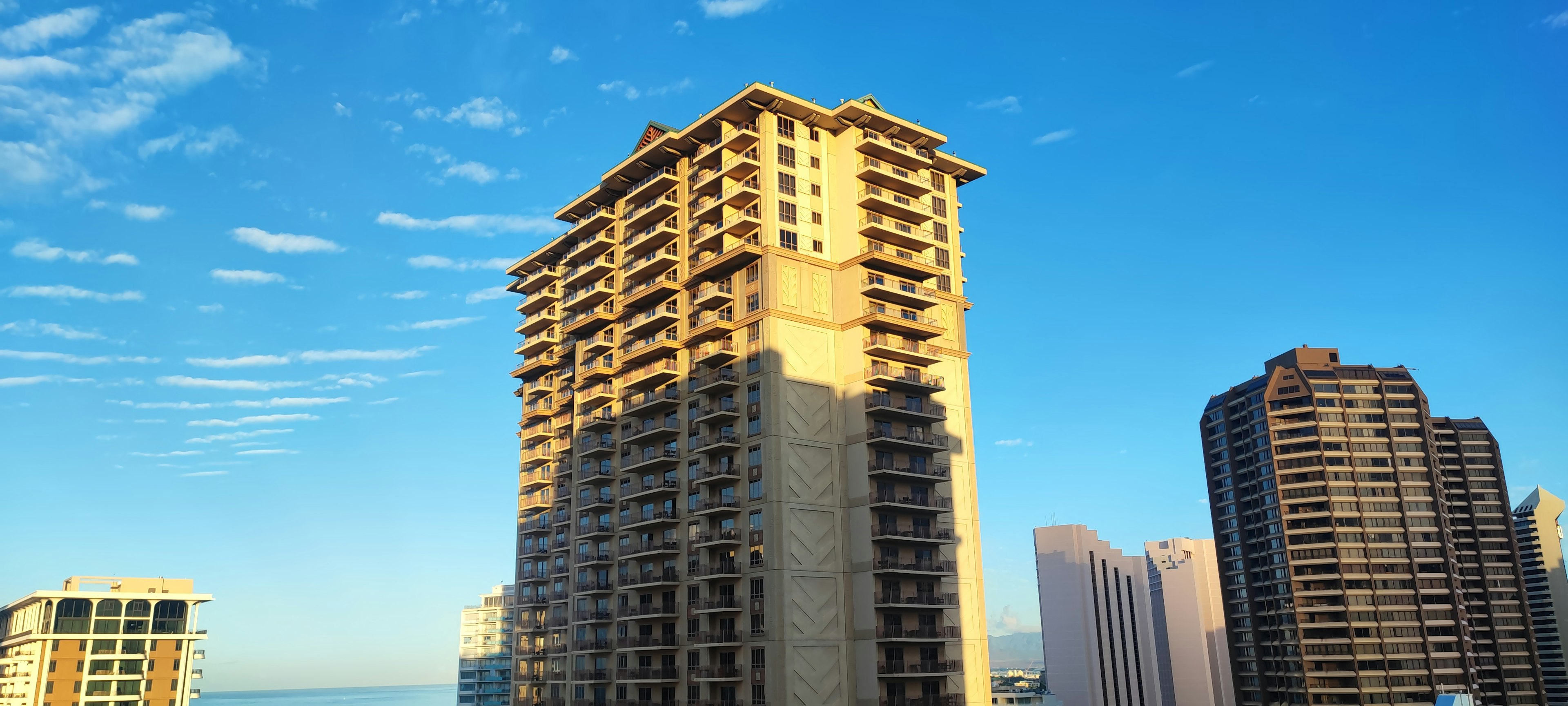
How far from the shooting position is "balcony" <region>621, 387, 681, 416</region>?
9600 centimetres

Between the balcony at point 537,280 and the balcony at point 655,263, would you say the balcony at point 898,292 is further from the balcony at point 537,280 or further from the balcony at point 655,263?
the balcony at point 537,280

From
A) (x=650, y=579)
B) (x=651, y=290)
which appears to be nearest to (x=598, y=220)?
(x=651, y=290)

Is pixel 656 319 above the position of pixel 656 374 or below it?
above

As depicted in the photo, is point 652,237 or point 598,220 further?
point 598,220

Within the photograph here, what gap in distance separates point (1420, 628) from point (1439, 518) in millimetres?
17873

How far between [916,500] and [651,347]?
27024mm

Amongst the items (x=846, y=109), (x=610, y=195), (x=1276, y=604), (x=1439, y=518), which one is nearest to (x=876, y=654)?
(x=846, y=109)

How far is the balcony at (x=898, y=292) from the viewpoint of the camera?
92.3 m

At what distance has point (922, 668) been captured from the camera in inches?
3349

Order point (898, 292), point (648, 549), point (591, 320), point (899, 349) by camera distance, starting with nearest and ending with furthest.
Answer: point (899, 349) < point (898, 292) < point (648, 549) < point (591, 320)

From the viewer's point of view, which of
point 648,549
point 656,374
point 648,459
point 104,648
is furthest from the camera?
point 104,648

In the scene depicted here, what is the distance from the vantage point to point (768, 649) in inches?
3182

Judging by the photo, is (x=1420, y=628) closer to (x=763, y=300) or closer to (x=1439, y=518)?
(x=1439, y=518)

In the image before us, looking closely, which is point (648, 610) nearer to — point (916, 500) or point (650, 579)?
point (650, 579)
